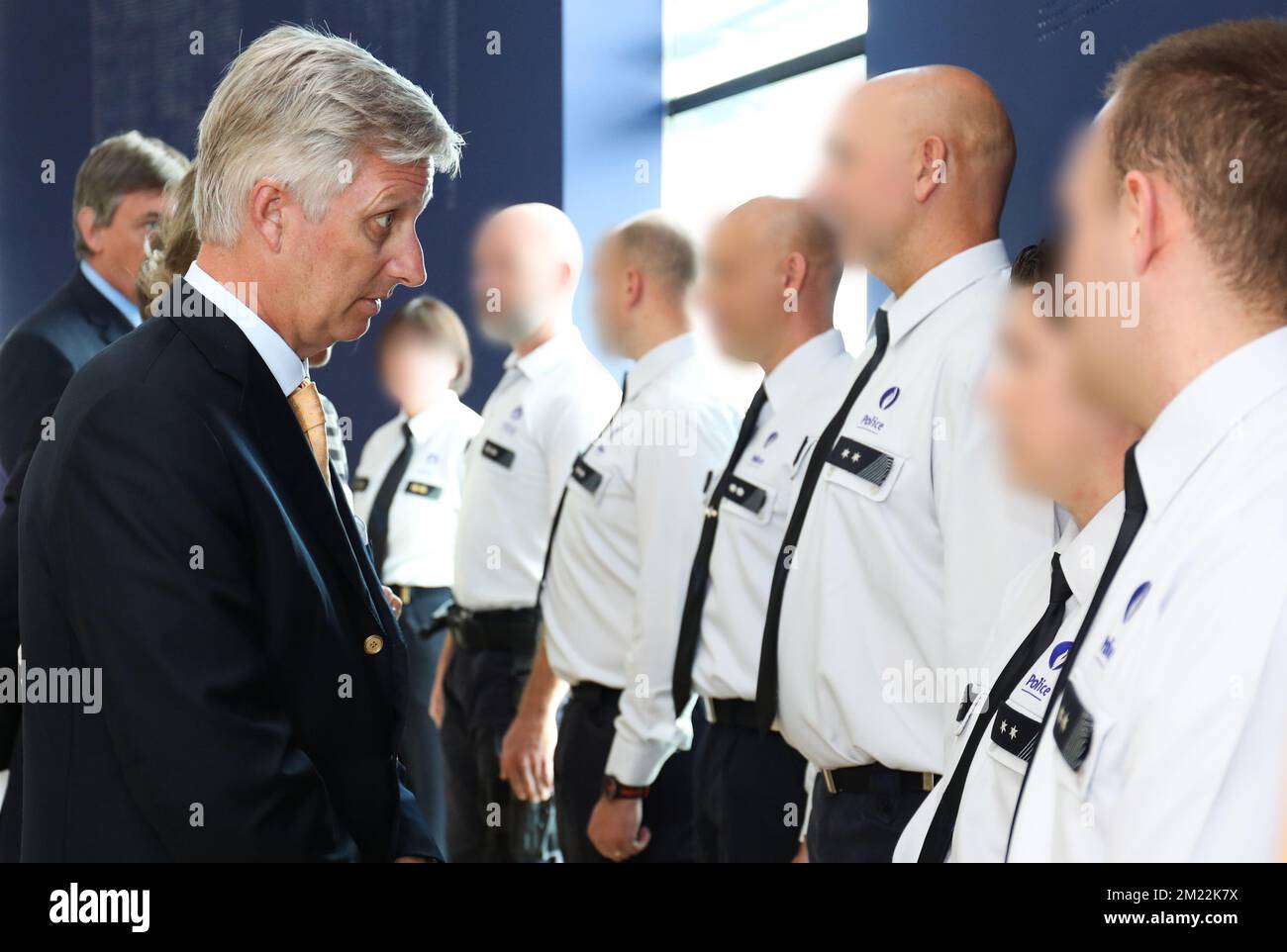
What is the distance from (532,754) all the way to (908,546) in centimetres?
173

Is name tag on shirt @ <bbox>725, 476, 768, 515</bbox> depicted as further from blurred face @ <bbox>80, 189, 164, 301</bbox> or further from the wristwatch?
blurred face @ <bbox>80, 189, 164, 301</bbox>

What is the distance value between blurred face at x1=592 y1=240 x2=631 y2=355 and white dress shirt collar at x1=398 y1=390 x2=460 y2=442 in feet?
5.75

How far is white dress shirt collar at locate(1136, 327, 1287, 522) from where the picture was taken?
920mm

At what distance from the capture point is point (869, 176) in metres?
2.02

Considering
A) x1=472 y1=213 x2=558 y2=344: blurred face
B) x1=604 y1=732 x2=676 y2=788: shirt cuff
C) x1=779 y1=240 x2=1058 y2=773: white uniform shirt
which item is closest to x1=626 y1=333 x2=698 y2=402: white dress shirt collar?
x1=472 y1=213 x2=558 y2=344: blurred face

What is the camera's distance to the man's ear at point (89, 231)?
291 cm

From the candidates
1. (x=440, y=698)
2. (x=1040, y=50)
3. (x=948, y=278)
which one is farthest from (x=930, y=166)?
(x=440, y=698)

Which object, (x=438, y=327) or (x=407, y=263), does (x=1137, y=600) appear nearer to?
(x=407, y=263)
